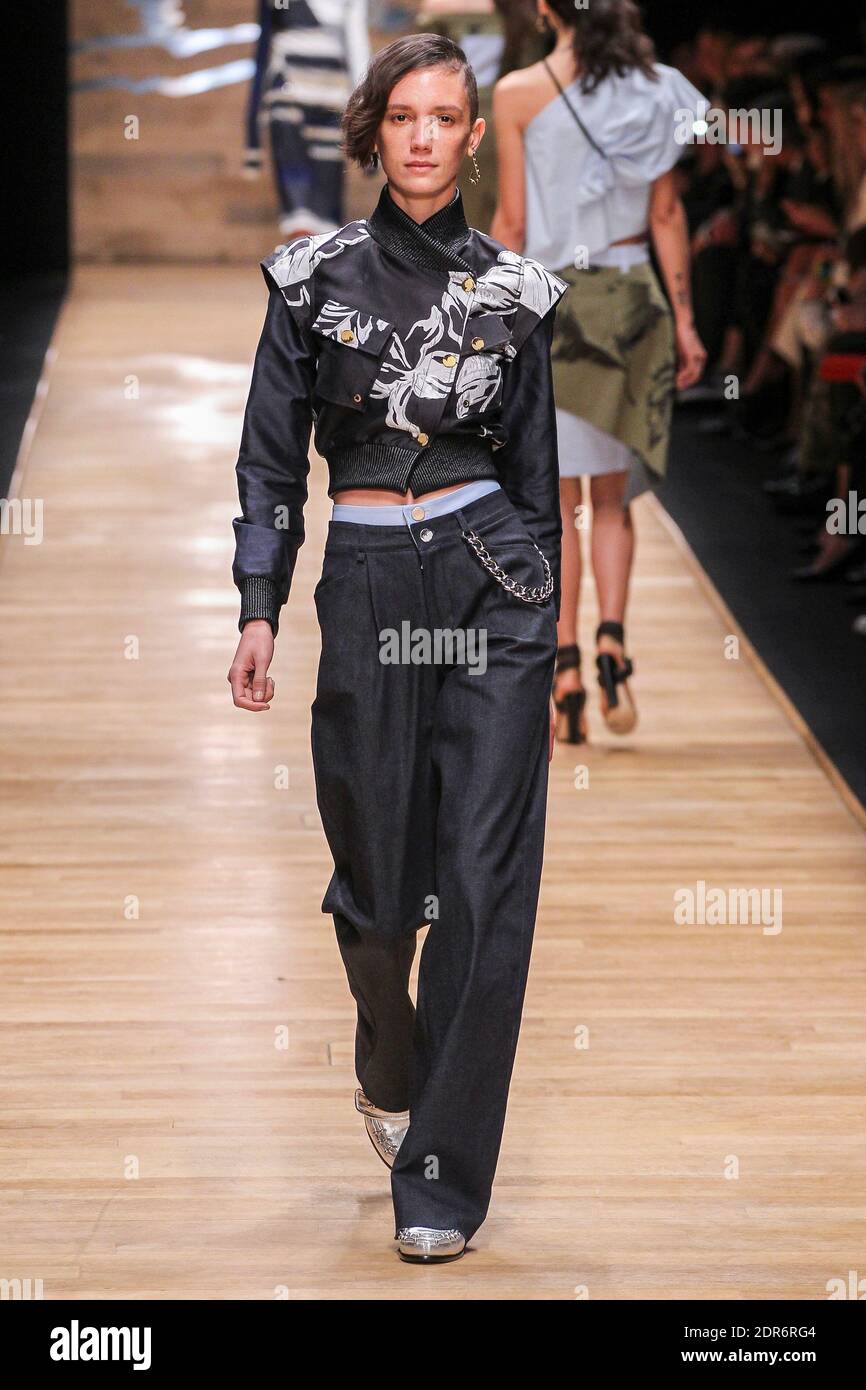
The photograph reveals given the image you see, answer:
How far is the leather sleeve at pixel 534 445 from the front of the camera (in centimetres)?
245

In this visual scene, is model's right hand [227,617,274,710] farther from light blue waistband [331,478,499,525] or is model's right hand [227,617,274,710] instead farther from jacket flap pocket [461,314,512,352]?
jacket flap pocket [461,314,512,352]

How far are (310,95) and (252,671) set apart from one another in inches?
340

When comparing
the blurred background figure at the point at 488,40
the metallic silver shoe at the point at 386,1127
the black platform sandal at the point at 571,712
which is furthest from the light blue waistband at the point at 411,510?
the black platform sandal at the point at 571,712

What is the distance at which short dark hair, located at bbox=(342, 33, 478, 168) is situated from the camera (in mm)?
2322

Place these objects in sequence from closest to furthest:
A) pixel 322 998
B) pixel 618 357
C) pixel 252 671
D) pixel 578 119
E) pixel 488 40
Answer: pixel 252 671 → pixel 322 998 → pixel 578 119 → pixel 618 357 → pixel 488 40

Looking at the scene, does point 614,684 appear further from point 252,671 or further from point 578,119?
point 252,671

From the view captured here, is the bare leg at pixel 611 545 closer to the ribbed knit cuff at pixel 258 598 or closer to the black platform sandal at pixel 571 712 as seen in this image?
the black platform sandal at pixel 571 712

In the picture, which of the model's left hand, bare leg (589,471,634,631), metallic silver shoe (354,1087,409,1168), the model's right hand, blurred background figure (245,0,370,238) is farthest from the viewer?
blurred background figure (245,0,370,238)

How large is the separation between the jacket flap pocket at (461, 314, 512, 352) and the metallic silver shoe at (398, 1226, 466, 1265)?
93cm

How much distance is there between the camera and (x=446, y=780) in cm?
237

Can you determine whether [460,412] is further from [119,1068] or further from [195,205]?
[195,205]

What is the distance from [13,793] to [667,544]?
2.65 m

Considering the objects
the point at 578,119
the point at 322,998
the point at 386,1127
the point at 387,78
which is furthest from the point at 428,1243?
the point at 578,119

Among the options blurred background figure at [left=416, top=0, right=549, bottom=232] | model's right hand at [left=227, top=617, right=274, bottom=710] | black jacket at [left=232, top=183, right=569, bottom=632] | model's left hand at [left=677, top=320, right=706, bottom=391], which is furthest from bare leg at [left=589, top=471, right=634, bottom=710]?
model's right hand at [left=227, top=617, right=274, bottom=710]
